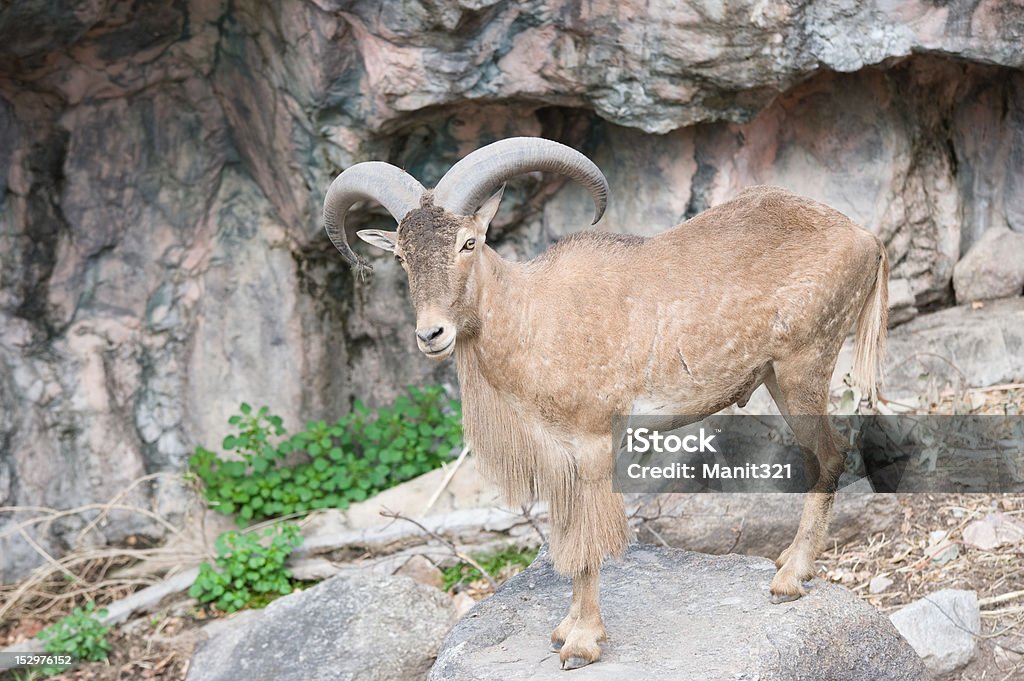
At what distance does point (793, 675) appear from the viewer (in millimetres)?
4512

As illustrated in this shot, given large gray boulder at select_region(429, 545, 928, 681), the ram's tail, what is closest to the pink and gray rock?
the ram's tail

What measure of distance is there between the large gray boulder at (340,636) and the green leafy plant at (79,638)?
882mm

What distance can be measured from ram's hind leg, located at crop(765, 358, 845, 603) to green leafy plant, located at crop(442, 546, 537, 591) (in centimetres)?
229

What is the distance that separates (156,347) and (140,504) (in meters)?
1.09

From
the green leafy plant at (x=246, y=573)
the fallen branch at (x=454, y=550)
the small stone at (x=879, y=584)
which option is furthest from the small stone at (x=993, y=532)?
the green leafy plant at (x=246, y=573)

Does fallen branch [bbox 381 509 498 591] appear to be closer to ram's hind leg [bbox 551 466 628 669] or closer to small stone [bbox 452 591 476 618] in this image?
small stone [bbox 452 591 476 618]

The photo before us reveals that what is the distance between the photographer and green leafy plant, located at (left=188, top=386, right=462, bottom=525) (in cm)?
773

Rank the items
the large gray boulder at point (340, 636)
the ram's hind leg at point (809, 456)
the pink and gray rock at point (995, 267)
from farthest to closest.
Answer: the pink and gray rock at point (995, 267) → the large gray boulder at point (340, 636) → the ram's hind leg at point (809, 456)

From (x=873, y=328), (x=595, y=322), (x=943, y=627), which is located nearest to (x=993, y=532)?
(x=943, y=627)

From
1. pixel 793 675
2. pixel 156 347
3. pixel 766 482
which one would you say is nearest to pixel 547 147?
pixel 793 675

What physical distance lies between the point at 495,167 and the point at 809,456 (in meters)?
2.02

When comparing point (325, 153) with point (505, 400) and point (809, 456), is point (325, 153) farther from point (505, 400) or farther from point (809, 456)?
point (809, 456)

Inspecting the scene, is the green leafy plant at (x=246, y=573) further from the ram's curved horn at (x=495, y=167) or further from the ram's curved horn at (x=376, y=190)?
the ram's curved horn at (x=495, y=167)

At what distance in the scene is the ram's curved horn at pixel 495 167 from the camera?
14.5 ft
